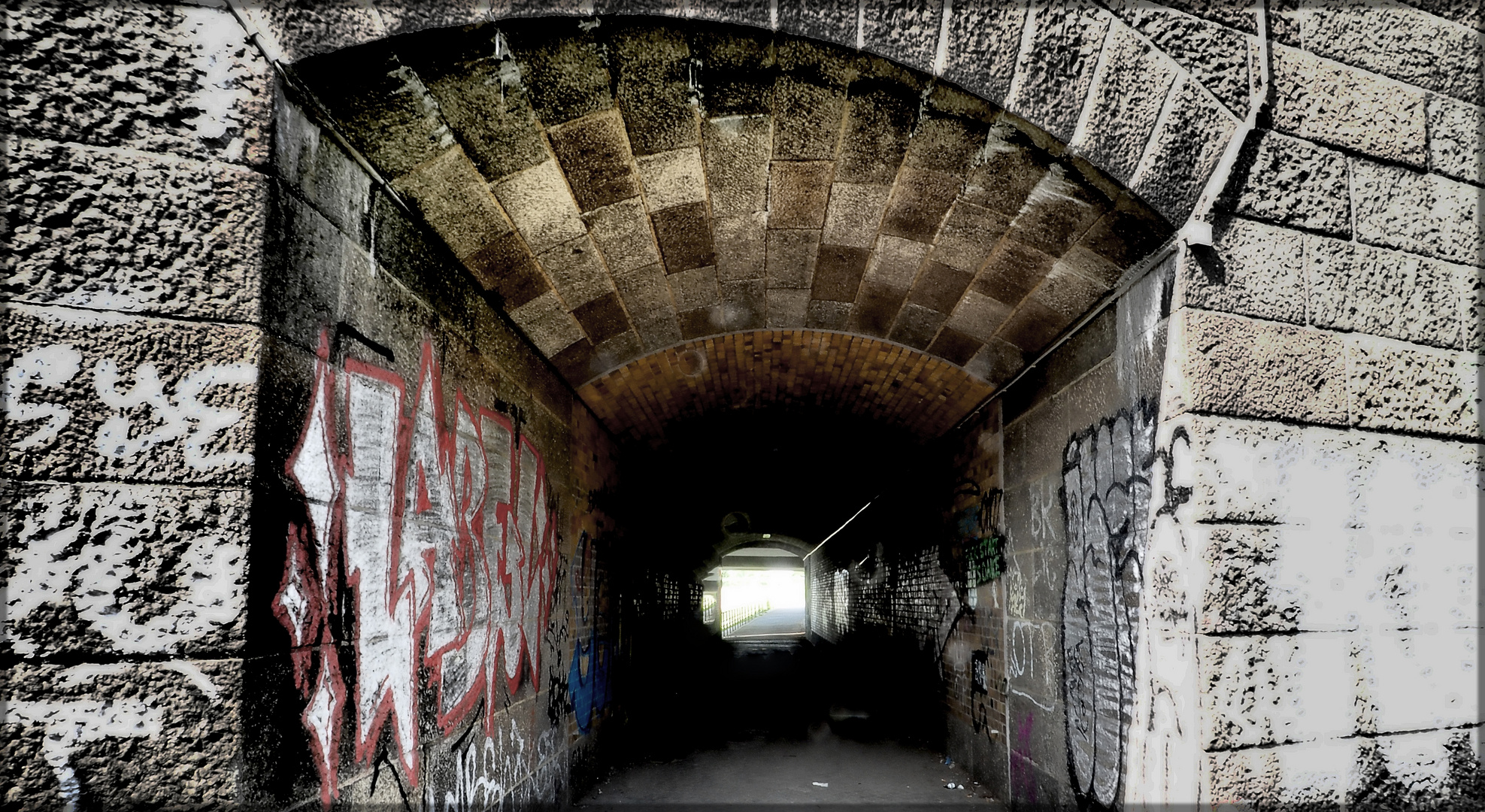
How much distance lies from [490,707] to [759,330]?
3.37 m

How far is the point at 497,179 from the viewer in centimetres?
355

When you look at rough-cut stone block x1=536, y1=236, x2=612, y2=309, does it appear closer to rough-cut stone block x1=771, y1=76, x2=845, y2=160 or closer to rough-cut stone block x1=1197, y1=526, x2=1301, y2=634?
rough-cut stone block x1=771, y1=76, x2=845, y2=160

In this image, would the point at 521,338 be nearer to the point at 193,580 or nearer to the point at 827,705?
the point at 193,580

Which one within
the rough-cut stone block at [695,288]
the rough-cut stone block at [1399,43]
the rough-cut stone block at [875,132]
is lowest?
the rough-cut stone block at [695,288]

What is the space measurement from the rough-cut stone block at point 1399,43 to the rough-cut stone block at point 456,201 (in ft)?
12.3

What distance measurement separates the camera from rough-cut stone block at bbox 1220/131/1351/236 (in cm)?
336

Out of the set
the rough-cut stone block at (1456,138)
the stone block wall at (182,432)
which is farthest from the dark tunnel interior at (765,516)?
the stone block wall at (182,432)

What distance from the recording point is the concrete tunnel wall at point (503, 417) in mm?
2178

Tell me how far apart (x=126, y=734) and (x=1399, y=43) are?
555cm

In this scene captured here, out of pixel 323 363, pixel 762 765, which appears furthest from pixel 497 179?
pixel 762 765

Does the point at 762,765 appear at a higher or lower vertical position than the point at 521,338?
lower

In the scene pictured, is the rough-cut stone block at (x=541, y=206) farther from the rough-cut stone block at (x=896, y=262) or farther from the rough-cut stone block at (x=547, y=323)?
the rough-cut stone block at (x=896, y=262)

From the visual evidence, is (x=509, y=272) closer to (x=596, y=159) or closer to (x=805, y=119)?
(x=596, y=159)

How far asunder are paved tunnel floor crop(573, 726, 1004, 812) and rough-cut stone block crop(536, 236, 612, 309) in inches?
158
